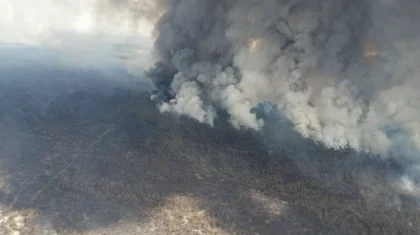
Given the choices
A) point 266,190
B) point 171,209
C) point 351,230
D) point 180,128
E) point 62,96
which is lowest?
point 171,209

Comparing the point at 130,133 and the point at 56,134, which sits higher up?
the point at 130,133

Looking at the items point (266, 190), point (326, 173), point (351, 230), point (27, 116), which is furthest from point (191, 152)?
point (27, 116)

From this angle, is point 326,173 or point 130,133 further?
point 130,133

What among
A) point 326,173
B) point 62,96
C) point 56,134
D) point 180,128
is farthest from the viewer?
point 62,96

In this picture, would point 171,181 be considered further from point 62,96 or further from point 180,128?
point 62,96

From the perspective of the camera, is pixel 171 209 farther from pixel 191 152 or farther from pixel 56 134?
pixel 56 134

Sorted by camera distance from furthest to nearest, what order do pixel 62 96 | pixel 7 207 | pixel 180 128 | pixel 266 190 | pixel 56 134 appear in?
pixel 62 96 < pixel 180 128 < pixel 56 134 < pixel 266 190 < pixel 7 207

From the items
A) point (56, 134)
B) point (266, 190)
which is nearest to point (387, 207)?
point (266, 190)
